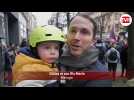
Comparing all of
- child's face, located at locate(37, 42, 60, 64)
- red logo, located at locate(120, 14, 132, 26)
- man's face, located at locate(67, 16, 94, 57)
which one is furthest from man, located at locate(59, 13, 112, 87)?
red logo, located at locate(120, 14, 132, 26)

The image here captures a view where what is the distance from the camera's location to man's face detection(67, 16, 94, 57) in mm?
5094

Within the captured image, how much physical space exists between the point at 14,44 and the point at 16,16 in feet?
1.53

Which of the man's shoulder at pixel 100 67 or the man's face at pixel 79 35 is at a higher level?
the man's face at pixel 79 35

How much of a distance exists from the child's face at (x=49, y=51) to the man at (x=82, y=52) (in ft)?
0.42

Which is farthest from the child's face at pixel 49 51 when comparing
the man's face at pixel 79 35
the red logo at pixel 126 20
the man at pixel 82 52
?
the red logo at pixel 126 20

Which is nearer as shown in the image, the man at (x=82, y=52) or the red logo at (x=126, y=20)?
the red logo at (x=126, y=20)

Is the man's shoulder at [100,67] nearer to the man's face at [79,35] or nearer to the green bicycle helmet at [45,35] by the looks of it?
the man's face at [79,35]

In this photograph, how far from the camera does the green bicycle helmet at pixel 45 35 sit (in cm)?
502

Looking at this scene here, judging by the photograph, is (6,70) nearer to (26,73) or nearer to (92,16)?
(26,73)

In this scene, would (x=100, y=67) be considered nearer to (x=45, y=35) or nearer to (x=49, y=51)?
(x=49, y=51)
